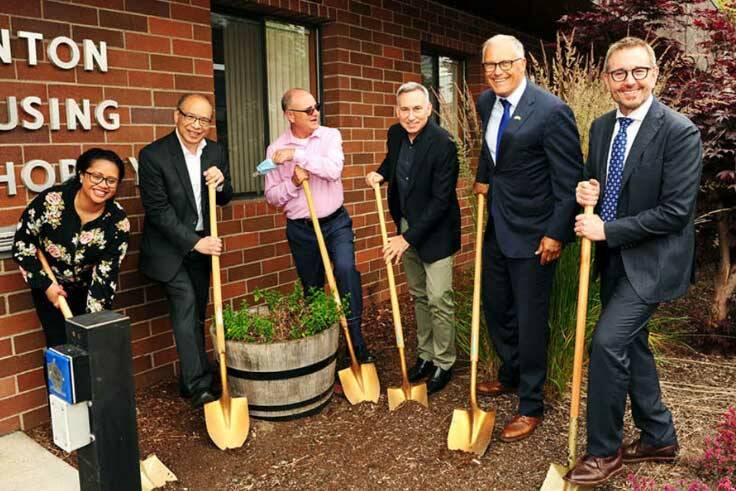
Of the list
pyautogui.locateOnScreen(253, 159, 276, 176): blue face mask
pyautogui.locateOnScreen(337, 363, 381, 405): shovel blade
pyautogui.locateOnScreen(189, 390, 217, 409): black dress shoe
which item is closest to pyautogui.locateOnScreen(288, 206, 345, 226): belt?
pyautogui.locateOnScreen(253, 159, 276, 176): blue face mask

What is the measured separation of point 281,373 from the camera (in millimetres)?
3672

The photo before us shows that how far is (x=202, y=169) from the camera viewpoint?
4.00m

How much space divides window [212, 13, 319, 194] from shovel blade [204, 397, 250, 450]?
7.05ft

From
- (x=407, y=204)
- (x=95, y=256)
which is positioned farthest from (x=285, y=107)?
(x=95, y=256)

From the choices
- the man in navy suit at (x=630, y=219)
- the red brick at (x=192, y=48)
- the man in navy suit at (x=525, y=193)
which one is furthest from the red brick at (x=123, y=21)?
the man in navy suit at (x=630, y=219)

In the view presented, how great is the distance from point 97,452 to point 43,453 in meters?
1.64

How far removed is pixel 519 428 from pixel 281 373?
1.34 metres

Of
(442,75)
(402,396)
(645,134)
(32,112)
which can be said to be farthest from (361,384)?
(442,75)

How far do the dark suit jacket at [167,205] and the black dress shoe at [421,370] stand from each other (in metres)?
1.68

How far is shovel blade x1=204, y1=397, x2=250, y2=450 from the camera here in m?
3.54

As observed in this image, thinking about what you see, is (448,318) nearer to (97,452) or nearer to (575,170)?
(575,170)

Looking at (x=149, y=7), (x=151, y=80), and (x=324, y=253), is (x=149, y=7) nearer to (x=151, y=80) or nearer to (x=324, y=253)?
(x=151, y=80)

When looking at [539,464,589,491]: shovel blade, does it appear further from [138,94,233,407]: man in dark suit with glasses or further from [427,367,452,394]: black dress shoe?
[138,94,233,407]: man in dark suit with glasses

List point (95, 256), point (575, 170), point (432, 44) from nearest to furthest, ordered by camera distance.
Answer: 1. point (575, 170)
2. point (95, 256)
3. point (432, 44)
